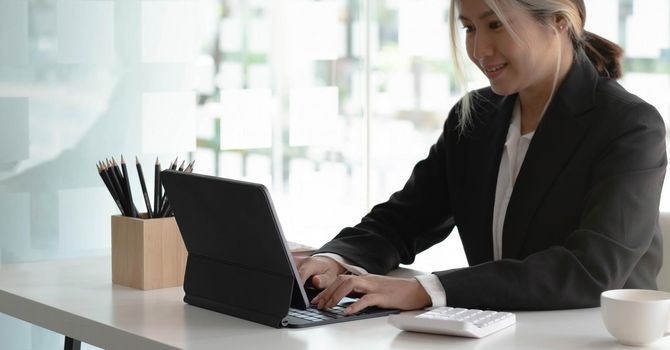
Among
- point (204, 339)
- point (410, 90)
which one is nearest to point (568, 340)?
point (204, 339)

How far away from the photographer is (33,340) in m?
2.72

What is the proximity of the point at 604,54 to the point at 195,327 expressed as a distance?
1.08 metres

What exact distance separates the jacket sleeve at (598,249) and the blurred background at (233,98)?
4.08 feet

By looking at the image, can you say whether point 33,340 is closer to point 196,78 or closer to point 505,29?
point 196,78

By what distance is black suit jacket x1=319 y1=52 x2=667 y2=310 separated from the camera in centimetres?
180

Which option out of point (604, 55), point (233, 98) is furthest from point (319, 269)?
point (233, 98)

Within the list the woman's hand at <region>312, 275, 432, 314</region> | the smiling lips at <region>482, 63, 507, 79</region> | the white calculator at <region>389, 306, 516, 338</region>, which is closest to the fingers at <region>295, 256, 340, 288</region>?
the woman's hand at <region>312, 275, 432, 314</region>

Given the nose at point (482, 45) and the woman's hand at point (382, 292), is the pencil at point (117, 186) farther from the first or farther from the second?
the nose at point (482, 45)

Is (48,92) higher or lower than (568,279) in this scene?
higher

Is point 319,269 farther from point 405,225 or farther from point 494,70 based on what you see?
point 494,70

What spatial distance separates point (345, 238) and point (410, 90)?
2.05m

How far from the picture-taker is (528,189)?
82.9 inches

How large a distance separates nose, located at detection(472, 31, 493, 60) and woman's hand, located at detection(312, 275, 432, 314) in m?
0.56

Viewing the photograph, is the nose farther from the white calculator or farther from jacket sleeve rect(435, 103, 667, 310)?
the white calculator
